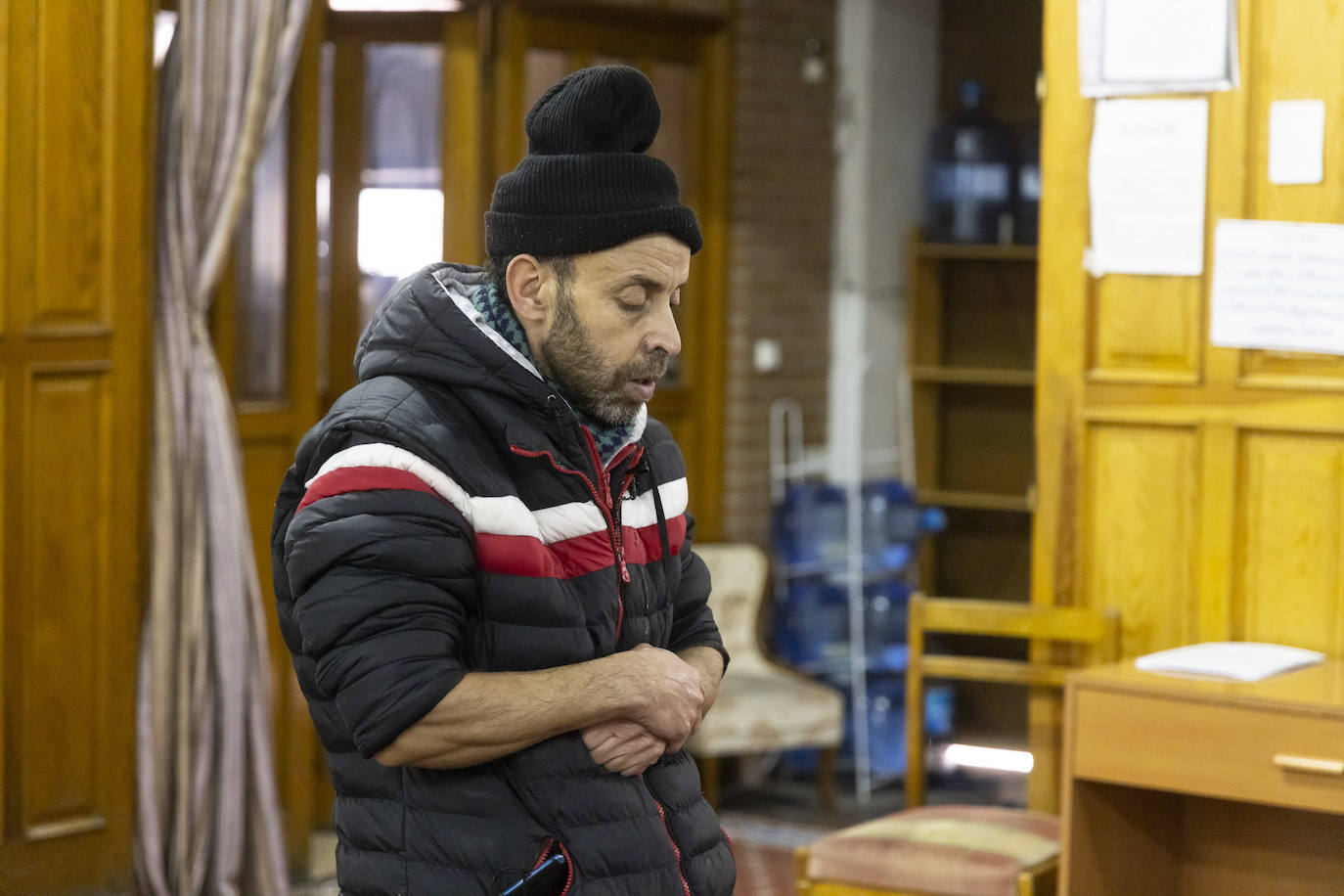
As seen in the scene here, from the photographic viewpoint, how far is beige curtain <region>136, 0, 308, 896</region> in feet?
12.3

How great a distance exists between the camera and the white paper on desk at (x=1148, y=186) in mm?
3248

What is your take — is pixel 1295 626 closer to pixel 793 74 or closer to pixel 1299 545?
pixel 1299 545

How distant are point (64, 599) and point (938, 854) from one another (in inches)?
76.3

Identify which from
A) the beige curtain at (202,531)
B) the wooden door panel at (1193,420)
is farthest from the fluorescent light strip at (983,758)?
the beige curtain at (202,531)

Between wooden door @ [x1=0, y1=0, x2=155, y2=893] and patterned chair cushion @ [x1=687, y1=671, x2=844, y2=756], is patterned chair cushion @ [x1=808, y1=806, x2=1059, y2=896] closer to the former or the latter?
patterned chair cushion @ [x1=687, y1=671, x2=844, y2=756]

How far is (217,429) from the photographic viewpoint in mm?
3812

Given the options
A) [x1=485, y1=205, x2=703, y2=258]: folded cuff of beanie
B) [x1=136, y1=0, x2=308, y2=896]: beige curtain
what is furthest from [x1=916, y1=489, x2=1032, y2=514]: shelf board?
[x1=485, y1=205, x2=703, y2=258]: folded cuff of beanie

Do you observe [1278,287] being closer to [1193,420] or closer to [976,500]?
[1193,420]

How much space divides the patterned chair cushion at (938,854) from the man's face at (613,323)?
1752mm

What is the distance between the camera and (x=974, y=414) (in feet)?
19.1

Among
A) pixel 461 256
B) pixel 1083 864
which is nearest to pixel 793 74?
pixel 461 256

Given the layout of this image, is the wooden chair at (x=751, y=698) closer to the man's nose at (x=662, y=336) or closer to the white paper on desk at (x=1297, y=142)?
the white paper on desk at (x=1297, y=142)

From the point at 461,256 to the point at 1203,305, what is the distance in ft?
7.07

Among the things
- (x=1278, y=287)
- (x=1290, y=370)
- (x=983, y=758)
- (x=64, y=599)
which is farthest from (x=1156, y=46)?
(x=983, y=758)
